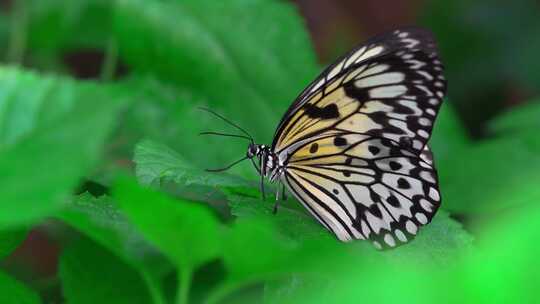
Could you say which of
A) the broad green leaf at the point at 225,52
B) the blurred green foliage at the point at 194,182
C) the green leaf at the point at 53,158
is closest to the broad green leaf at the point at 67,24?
the blurred green foliage at the point at 194,182

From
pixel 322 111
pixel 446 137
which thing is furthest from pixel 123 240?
pixel 446 137

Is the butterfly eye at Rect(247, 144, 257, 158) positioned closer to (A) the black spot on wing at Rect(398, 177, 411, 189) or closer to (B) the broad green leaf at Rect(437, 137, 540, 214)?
(A) the black spot on wing at Rect(398, 177, 411, 189)

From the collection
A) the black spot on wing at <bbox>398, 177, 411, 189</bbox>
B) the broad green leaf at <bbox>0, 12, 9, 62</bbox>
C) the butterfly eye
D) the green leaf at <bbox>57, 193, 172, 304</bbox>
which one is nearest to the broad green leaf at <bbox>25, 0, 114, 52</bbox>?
the broad green leaf at <bbox>0, 12, 9, 62</bbox>

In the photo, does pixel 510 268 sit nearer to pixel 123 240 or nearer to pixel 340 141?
pixel 123 240

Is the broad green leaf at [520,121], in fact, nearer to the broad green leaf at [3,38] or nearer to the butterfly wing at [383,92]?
the butterfly wing at [383,92]

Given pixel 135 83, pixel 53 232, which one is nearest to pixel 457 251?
pixel 53 232

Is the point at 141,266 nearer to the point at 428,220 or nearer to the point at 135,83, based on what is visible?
the point at 428,220

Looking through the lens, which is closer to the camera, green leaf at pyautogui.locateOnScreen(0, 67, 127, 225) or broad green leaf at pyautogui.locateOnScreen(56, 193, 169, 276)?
green leaf at pyautogui.locateOnScreen(0, 67, 127, 225)
